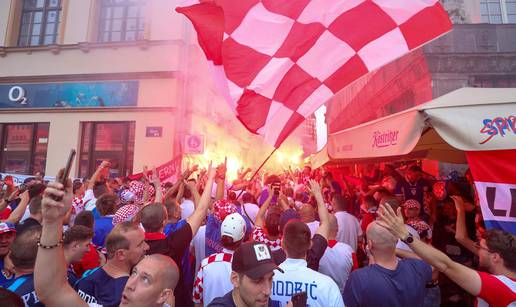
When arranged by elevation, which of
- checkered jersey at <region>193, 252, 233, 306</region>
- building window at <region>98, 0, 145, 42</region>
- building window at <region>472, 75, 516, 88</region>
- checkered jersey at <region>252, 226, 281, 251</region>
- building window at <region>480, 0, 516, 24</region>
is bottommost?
checkered jersey at <region>193, 252, 233, 306</region>

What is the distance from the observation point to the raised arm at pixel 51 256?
1.35m

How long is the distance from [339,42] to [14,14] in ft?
50.1

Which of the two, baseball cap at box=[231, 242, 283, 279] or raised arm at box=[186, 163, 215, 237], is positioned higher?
raised arm at box=[186, 163, 215, 237]

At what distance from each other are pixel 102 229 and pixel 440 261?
334cm

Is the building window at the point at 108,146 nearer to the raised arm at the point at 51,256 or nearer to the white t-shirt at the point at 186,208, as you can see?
the white t-shirt at the point at 186,208

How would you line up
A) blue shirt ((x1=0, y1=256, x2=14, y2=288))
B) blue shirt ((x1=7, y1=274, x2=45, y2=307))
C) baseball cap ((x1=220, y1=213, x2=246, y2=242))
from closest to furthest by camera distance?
1. blue shirt ((x1=7, y1=274, x2=45, y2=307))
2. blue shirt ((x1=0, y1=256, x2=14, y2=288))
3. baseball cap ((x1=220, y1=213, x2=246, y2=242))

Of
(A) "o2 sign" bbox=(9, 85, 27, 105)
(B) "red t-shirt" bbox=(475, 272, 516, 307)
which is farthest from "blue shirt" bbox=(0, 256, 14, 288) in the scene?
(A) "o2 sign" bbox=(9, 85, 27, 105)

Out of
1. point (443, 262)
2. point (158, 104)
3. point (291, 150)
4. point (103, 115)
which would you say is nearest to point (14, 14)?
point (103, 115)

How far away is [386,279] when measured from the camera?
91.0 inches

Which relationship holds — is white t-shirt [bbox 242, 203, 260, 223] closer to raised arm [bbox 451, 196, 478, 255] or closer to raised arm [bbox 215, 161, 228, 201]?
raised arm [bbox 215, 161, 228, 201]

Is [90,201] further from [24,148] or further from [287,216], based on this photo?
[24,148]

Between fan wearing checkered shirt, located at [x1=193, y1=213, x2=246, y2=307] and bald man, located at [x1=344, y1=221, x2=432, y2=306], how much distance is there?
98 centimetres

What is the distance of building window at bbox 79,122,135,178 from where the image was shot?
39.3 feet

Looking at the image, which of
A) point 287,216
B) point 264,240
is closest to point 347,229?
point 287,216
